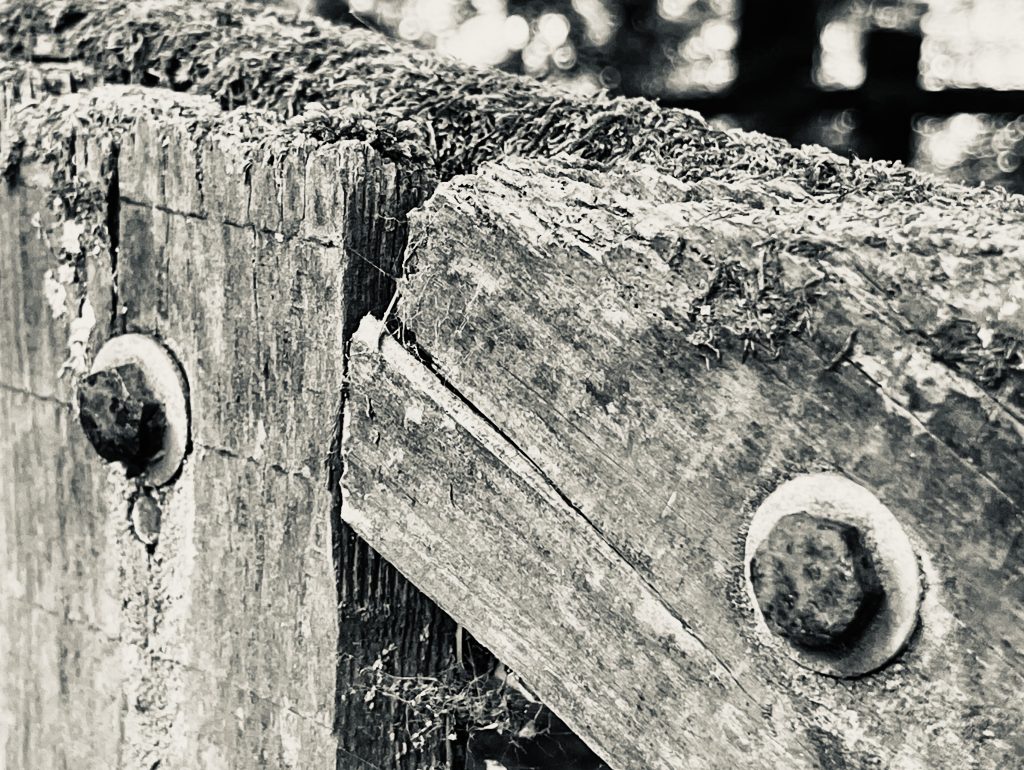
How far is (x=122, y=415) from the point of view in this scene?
1331 mm

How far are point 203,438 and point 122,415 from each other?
0.10m

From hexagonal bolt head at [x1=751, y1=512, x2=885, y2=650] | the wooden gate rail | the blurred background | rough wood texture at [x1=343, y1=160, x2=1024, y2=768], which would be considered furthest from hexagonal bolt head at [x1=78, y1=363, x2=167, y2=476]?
the blurred background

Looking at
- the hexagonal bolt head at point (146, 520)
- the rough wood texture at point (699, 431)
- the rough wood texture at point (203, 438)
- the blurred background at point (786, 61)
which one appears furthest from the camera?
the blurred background at point (786, 61)

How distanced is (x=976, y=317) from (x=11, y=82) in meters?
1.35

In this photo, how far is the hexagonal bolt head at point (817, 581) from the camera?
3.09ft

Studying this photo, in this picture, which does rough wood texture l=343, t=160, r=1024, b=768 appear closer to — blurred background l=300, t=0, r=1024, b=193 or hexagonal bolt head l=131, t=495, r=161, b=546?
hexagonal bolt head l=131, t=495, r=161, b=546

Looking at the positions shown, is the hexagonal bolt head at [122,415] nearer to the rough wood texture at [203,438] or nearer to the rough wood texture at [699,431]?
the rough wood texture at [203,438]

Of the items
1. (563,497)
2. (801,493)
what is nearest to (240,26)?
(563,497)

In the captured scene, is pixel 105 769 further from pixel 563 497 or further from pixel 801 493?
pixel 801 493

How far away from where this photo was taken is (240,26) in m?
A: 1.74

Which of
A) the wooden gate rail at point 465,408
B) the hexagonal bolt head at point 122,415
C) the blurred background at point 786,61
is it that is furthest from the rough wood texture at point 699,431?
the blurred background at point 786,61

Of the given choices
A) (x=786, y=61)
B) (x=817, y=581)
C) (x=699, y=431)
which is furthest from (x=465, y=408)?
(x=786, y=61)

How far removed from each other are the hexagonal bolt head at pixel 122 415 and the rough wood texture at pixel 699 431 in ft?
0.95

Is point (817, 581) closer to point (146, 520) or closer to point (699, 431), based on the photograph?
point (699, 431)
